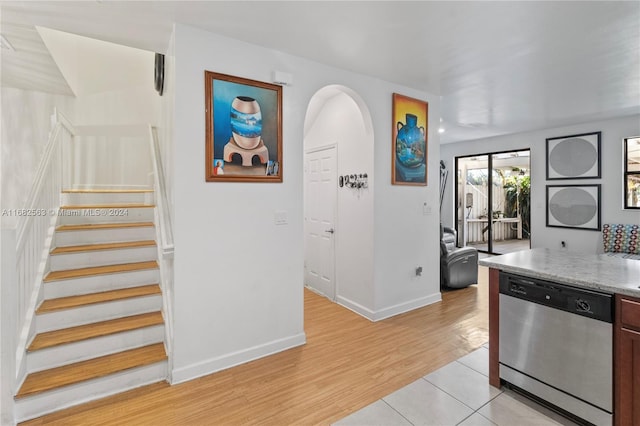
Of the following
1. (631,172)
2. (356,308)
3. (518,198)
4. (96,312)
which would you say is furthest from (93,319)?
(518,198)

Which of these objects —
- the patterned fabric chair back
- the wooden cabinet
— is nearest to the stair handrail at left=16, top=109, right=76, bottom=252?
the wooden cabinet

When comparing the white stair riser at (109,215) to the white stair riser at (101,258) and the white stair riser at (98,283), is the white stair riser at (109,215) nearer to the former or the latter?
the white stair riser at (101,258)

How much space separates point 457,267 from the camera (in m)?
4.51

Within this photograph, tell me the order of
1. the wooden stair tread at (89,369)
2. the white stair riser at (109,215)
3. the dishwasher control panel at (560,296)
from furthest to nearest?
the white stair riser at (109,215) → the wooden stair tread at (89,369) → the dishwasher control panel at (560,296)

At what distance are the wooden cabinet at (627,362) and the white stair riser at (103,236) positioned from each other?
151 inches

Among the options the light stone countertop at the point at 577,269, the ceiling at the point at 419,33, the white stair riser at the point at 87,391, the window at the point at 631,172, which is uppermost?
the ceiling at the point at 419,33

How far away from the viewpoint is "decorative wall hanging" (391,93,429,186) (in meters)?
3.51

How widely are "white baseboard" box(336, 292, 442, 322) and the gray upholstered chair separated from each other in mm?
537

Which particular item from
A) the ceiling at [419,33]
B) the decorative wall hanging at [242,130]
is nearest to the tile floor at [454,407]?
the decorative wall hanging at [242,130]

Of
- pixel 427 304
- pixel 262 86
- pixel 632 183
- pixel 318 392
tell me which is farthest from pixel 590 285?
pixel 632 183

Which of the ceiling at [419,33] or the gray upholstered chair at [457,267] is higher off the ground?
the ceiling at [419,33]

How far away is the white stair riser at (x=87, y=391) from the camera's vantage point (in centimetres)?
192

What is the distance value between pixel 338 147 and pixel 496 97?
2.12 m

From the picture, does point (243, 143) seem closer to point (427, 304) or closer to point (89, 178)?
point (427, 304)
